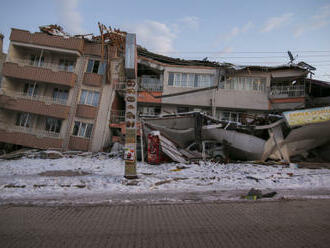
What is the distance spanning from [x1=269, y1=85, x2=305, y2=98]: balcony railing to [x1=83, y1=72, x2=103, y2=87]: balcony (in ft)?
56.9

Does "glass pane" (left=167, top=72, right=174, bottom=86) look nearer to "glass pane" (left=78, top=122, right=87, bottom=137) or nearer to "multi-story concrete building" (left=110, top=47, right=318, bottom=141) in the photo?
"multi-story concrete building" (left=110, top=47, right=318, bottom=141)

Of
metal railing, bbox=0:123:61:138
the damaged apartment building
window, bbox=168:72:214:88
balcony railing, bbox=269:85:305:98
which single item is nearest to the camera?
metal railing, bbox=0:123:61:138

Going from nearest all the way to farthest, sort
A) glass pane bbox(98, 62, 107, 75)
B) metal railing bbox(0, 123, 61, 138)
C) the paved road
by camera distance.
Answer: the paved road → metal railing bbox(0, 123, 61, 138) → glass pane bbox(98, 62, 107, 75)

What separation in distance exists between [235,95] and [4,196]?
19.6 metres

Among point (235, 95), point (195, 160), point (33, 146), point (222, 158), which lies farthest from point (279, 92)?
point (33, 146)

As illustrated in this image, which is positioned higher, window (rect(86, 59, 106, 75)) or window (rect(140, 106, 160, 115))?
window (rect(86, 59, 106, 75))

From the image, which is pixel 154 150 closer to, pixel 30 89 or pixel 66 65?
pixel 66 65

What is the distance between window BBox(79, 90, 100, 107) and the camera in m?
18.0

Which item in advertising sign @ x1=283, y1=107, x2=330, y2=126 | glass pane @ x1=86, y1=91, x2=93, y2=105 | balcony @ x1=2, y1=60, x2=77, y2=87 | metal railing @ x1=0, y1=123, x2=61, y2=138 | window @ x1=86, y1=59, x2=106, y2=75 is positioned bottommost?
metal railing @ x1=0, y1=123, x2=61, y2=138

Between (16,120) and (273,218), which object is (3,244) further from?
(16,120)

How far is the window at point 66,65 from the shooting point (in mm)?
18656

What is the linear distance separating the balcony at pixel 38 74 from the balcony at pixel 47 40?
2.23 meters

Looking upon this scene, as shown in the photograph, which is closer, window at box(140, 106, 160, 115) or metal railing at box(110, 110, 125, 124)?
metal railing at box(110, 110, 125, 124)

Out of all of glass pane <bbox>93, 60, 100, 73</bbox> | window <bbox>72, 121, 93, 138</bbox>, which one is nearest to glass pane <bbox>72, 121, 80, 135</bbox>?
Answer: window <bbox>72, 121, 93, 138</bbox>
